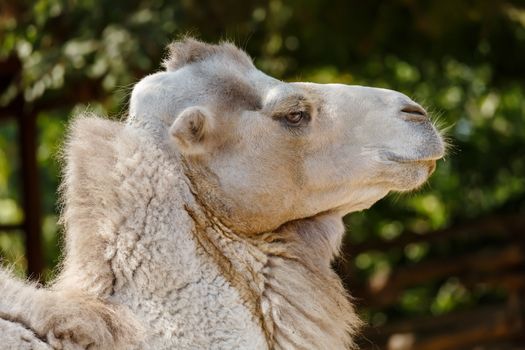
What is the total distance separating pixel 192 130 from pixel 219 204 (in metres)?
0.29

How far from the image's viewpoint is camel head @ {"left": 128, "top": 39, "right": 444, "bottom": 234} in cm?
416

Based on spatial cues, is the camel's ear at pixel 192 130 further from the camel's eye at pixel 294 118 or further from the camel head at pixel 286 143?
the camel's eye at pixel 294 118

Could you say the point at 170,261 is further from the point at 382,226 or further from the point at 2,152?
the point at 2,152

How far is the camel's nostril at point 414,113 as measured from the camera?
166 inches

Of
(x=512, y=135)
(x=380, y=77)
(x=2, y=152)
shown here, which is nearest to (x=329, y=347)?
(x=380, y=77)

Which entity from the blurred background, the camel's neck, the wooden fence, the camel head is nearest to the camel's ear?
the camel head

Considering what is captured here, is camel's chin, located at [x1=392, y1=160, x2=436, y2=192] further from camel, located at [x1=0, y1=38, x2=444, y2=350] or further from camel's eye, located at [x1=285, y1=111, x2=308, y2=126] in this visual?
camel's eye, located at [x1=285, y1=111, x2=308, y2=126]

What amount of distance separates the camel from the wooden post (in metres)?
5.91

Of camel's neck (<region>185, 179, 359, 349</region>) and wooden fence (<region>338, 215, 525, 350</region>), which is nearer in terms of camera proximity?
camel's neck (<region>185, 179, 359, 349</region>)

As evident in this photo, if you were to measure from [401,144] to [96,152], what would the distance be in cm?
112

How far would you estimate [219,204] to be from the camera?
413 centimetres

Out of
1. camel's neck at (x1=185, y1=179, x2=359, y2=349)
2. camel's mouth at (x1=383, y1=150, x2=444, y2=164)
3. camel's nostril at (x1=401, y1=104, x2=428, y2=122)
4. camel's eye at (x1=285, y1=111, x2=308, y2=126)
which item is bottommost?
camel's neck at (x1=185, y1=179, x2=359, y2=349)

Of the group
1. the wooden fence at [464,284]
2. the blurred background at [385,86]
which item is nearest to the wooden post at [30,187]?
the blurred background at [385,86]

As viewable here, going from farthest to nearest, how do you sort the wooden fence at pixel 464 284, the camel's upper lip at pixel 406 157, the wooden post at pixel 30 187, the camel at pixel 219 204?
the wooden fence at pixel 464 284
the wooden post at pixel 30 187
the camel's upper lip at pixel 406 157
the camel at pixel 219 204
